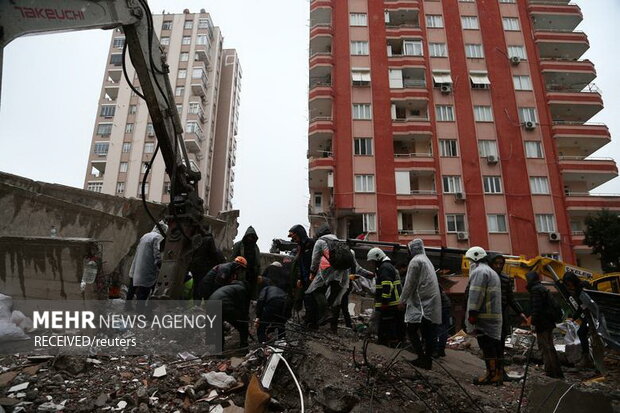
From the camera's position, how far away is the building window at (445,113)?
91.2ft

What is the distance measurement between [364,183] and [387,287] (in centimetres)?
1981

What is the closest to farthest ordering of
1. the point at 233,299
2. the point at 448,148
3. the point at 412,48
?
the point at 233,299 → the point at 448,148 → the point at 412,48

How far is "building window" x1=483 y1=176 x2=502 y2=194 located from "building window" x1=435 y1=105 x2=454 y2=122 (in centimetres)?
500

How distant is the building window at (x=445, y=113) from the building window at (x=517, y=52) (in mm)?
6938

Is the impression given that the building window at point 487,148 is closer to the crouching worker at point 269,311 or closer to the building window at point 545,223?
the building window at point 545,223

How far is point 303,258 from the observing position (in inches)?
276

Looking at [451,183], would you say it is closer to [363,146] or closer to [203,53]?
[363,146]

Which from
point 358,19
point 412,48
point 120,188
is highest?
point 358,19

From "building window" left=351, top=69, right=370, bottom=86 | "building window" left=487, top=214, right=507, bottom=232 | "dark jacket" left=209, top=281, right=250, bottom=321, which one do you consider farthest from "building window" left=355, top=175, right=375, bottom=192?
"dark jacket" left=209, top=281, right=250, bottom=321

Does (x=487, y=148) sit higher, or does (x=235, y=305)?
(x=487, y=148)

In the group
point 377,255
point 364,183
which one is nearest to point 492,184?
point 364,183

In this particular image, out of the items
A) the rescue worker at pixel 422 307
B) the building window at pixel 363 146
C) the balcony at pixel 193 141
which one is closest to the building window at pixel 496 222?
the building window at pixel 363 146

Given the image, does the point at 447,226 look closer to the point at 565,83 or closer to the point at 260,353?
the point at 565,83

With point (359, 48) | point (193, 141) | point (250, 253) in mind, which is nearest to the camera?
point (250, 253)
